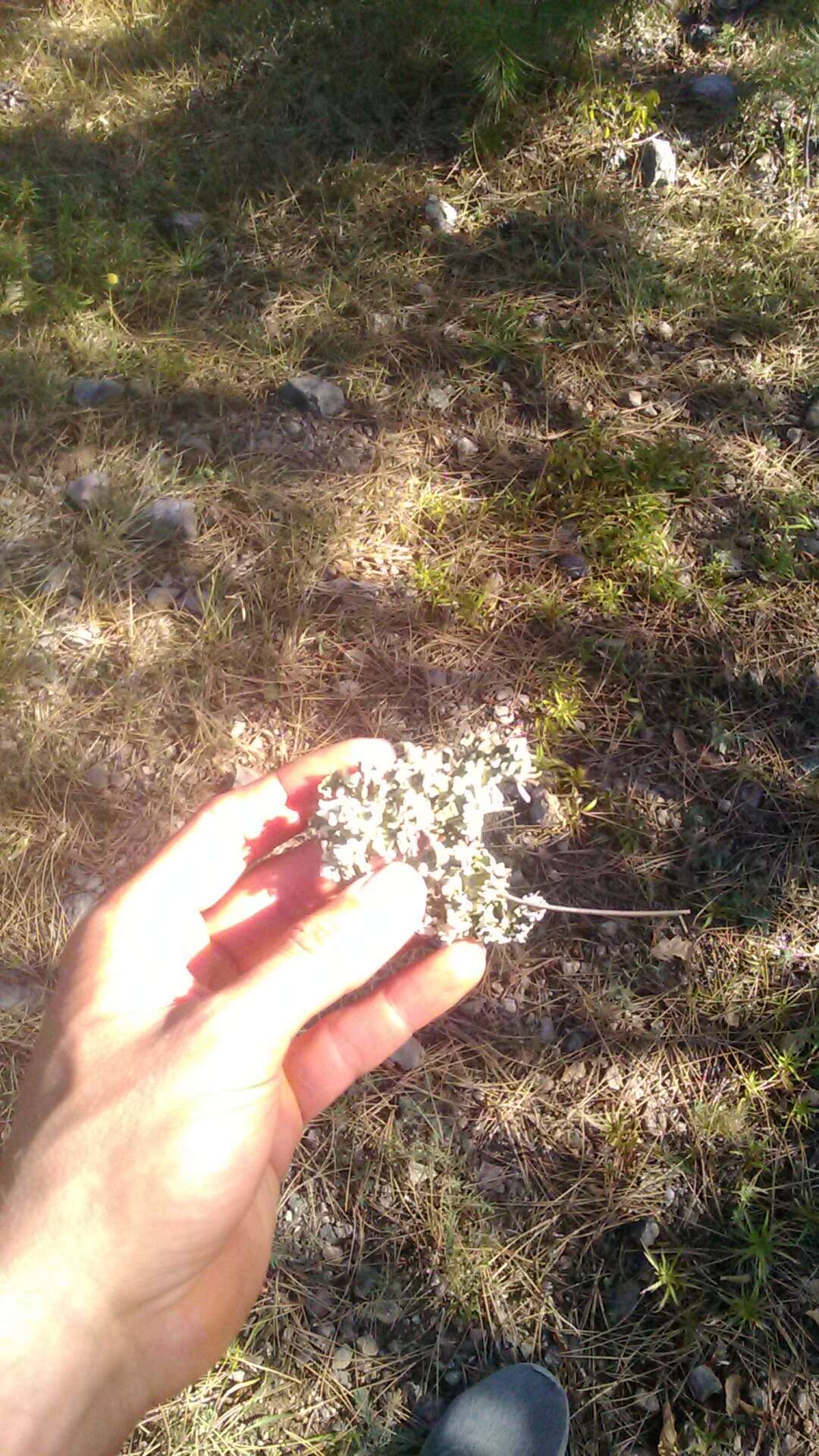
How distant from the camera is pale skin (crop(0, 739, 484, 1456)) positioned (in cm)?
215

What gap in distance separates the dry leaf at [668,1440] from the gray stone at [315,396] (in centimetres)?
379

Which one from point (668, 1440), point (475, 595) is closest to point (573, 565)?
point (475, 595)

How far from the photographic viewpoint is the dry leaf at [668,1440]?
2746 mm

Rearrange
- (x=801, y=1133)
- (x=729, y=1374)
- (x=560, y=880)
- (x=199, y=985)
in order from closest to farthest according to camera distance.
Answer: (x=199, y=985), (x=729, y=1374), (x=801, y=1133), (x=560, y=880)

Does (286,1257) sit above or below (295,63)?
below

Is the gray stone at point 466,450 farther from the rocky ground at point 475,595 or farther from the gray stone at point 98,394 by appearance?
the gray stone at point 98,394

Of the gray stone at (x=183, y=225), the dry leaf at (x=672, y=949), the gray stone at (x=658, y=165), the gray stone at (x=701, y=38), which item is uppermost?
the gray stone at (x=183, y=225)

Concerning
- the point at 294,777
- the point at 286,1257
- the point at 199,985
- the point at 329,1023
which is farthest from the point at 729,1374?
the point at 294,777

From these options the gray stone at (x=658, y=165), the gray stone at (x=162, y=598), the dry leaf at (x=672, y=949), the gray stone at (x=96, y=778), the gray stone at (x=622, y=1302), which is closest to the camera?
the gray stone at (x=622, y=1302)

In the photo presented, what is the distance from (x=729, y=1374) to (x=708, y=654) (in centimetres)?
237

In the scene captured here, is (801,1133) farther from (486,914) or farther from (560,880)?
(486,914)

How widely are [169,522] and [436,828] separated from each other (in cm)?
195

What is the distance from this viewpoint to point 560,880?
3422mm

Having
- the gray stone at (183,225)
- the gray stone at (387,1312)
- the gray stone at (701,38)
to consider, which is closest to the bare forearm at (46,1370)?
the gray stone at (387,1312)
